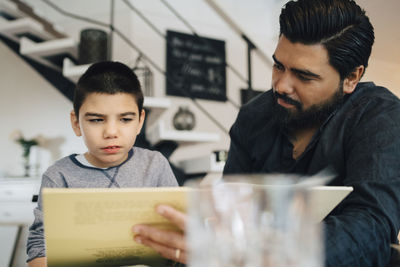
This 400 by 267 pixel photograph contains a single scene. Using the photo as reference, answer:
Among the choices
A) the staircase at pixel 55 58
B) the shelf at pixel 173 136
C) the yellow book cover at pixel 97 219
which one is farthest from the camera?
the staircase at pixel 55 58

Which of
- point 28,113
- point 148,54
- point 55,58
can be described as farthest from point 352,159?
point 28,113

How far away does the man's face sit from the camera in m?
1.13

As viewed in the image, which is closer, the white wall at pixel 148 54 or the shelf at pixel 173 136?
the shelf at pixel 173 136

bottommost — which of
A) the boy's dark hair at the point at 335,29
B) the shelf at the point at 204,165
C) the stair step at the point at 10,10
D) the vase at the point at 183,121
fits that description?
the shelf at the point at 204,165

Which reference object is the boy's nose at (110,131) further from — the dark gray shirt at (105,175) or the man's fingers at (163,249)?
the man's fingers at (163,249)

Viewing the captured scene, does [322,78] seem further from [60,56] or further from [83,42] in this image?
[60,56]

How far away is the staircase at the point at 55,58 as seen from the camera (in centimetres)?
247

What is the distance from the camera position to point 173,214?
1.73 ft

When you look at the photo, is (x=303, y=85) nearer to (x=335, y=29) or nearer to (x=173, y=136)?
(x=335, y=29)

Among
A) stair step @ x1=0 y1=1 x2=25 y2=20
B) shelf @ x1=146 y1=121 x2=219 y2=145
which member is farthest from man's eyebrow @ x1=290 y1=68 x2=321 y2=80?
stair step @ x1=0 y1=1 x2=25 y2=20

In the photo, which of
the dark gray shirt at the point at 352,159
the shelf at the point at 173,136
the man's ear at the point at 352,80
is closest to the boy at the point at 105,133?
the dark gray shirt at the point at 352,159

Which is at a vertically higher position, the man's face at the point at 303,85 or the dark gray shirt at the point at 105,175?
the man's face at the point at 303,85

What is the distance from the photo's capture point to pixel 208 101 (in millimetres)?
3756

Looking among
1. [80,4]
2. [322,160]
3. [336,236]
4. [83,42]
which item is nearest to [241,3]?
[80,4]
